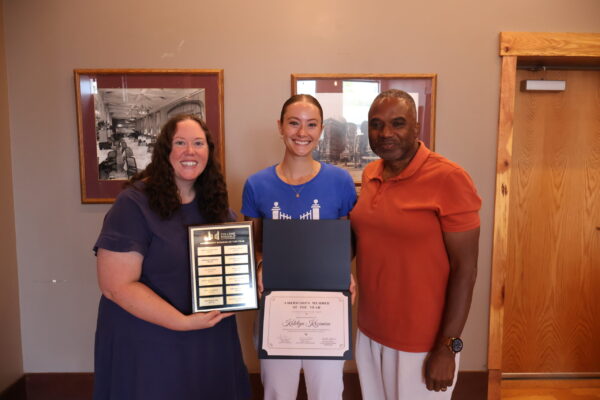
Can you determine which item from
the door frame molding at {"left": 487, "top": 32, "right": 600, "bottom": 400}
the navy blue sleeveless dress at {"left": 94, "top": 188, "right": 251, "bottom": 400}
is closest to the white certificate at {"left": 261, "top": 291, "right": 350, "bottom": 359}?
the navy blue sleeveless dress at {"left": 94, "top": 188, "right": 251, "bottom": 400}

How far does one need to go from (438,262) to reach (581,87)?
2156mm

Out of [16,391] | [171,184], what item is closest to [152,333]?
[171,184]

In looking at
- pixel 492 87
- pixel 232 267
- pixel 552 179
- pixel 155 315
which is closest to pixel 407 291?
pixel 232 267

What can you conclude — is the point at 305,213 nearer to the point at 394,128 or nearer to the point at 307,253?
the point at 307,253

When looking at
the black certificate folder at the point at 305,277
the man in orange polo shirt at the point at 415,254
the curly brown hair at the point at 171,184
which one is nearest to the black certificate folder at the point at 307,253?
the black certificate folder at the point at 305,277

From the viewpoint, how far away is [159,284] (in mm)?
1351

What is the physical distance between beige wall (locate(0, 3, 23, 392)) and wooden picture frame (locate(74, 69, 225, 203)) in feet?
1.40

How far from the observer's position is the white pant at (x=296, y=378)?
5.44 feet

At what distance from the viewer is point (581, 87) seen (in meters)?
2.64

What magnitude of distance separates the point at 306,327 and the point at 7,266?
201 centimetres

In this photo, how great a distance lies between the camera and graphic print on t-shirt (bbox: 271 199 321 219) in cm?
168

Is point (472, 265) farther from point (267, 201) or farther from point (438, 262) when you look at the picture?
point (267, 201)

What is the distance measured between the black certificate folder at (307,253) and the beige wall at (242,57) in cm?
98

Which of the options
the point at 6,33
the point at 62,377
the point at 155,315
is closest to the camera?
the point at 155,315
